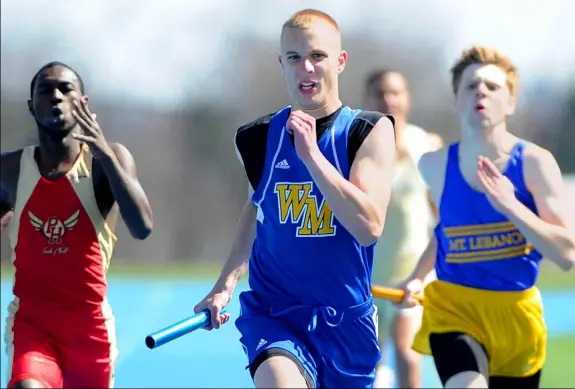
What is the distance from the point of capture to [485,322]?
14.9 feet

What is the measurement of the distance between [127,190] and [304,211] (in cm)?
106

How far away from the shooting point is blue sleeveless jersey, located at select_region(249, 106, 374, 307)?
3.92 meters

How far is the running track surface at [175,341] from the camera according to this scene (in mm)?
9062

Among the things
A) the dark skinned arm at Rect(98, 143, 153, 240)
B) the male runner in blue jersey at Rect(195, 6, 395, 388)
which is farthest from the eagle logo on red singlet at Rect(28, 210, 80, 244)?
the male runner in blue jersey at Rect(195, 6, 395, 388)

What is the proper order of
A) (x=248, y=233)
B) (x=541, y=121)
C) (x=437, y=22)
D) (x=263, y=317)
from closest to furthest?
(x=263, y=317), (x=248, y=233), (x=541, y=121), (x=437, y=22)

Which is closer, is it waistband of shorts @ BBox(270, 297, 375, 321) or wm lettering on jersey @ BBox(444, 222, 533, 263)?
waistband of shorts @ BBox(270, 297, 375, 321)

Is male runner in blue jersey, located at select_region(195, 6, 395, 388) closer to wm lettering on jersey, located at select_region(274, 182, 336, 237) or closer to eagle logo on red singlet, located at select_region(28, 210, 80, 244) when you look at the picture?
wm lettering on jersey, located at select_region(274, 182, 336, 237)

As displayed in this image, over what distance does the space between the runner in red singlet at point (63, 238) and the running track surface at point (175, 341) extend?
12.5ft

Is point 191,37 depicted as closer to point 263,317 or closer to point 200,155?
point 200,155

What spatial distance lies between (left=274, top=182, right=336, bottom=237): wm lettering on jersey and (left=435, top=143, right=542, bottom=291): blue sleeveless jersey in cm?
89

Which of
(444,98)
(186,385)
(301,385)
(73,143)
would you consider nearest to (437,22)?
(444,98)

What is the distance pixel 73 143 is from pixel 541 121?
10574mm

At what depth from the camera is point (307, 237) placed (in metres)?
3.94

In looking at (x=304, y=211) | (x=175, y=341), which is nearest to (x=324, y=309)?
(x=304, y=211)
